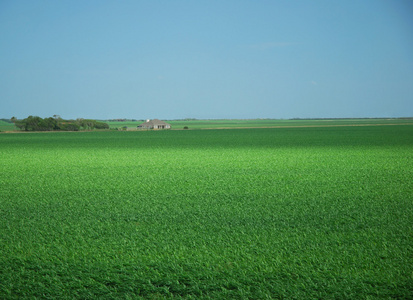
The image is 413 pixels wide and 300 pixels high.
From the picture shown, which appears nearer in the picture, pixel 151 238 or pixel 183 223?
pixel 151 238

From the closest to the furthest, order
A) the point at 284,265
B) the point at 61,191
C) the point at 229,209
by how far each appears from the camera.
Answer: the point at 284,265 < the point at 229,209 < the point at 61,191

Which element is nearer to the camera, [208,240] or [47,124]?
[208,240]

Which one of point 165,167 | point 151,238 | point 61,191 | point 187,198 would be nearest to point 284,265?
point 151,238

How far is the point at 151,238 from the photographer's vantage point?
497 cm

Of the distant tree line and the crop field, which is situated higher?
the distant tree line

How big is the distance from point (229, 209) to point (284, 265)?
245 centimetres

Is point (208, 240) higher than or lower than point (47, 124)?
lower

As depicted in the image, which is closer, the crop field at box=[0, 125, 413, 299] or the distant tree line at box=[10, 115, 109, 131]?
the crop field at box=[0, 125, 413, 299]

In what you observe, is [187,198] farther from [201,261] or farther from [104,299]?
[104,299]

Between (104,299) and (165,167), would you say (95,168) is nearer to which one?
(165,167)

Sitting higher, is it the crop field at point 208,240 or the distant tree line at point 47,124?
the distant tree line at point 47,124

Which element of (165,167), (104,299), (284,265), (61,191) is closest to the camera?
(104,299)

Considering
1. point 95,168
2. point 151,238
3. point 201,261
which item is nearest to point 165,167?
point 95,168

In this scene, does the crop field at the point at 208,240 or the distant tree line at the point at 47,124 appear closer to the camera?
the crop field at the point at 208,240
